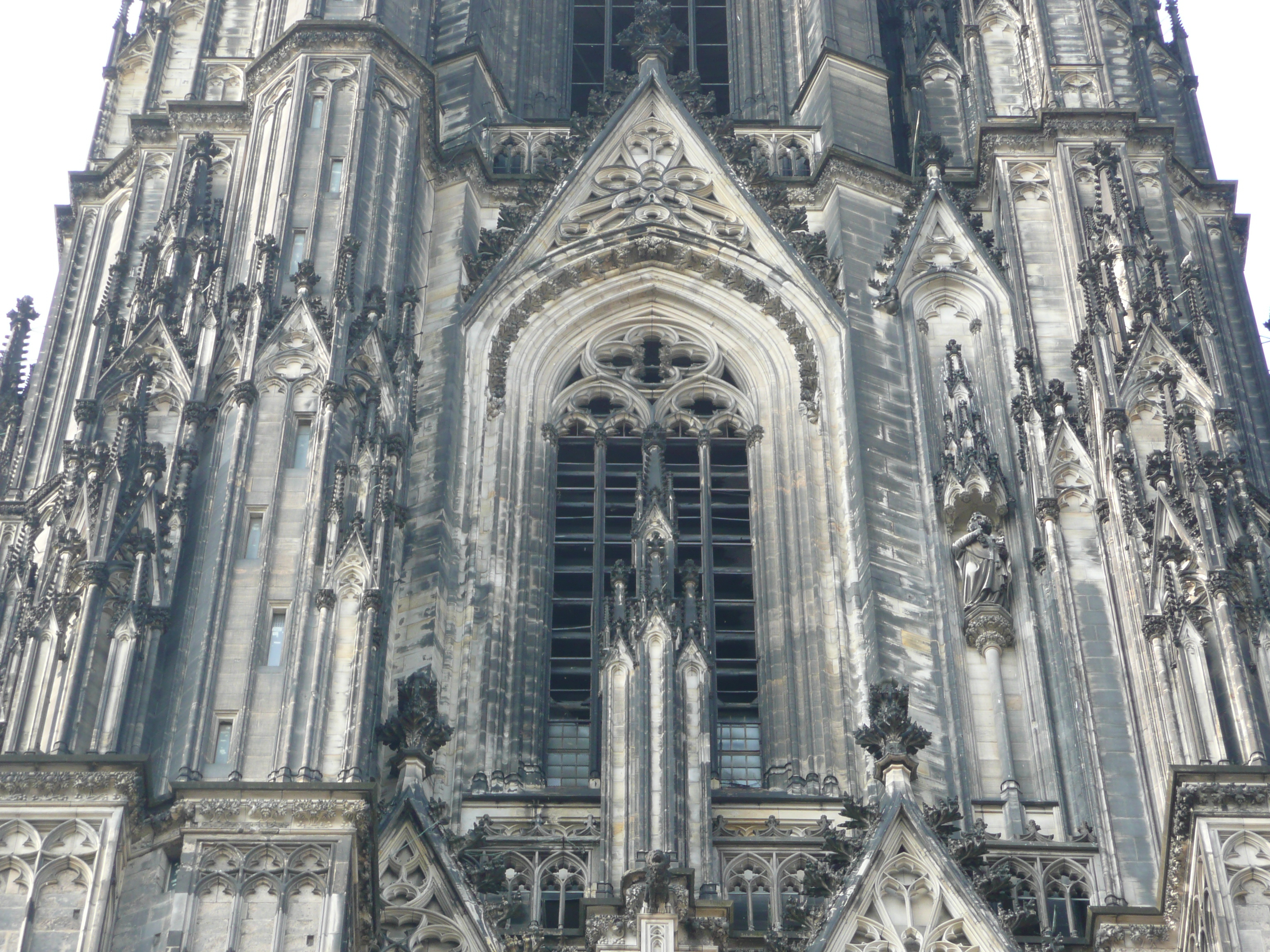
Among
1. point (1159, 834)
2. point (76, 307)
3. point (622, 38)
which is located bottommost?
point (1159, 834)

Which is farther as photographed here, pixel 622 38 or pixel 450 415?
pixel 622 38

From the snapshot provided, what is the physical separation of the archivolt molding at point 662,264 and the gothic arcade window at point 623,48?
546cm

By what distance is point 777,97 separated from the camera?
36.3 meters

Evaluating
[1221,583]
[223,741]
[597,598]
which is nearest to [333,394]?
[597,598]

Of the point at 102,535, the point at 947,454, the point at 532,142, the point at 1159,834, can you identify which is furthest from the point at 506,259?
the point at 1159,834

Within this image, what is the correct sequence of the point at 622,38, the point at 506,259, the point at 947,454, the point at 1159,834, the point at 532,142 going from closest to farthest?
1. the point at 1159,834
2. the point at 947,454
3. the point at 506,259
4. the point at 532,142
5. the point at 622,38

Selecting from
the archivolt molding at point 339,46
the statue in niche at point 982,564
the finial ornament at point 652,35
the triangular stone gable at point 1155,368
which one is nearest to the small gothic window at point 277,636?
the statue in niche at point 982,564

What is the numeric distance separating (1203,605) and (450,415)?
822 cm

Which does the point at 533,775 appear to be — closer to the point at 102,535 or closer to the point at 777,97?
the point at 102,535

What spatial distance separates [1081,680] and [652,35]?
486 inches

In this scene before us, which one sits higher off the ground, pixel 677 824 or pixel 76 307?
pixel 76 307

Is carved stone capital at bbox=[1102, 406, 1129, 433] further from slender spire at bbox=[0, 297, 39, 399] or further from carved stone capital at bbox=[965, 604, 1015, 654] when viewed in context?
slender spire at bbox=[0, 297, 39, 399]

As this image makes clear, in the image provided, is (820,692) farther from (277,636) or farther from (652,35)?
(652,35)

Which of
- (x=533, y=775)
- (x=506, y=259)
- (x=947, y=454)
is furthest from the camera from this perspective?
(x=506, y=259)
